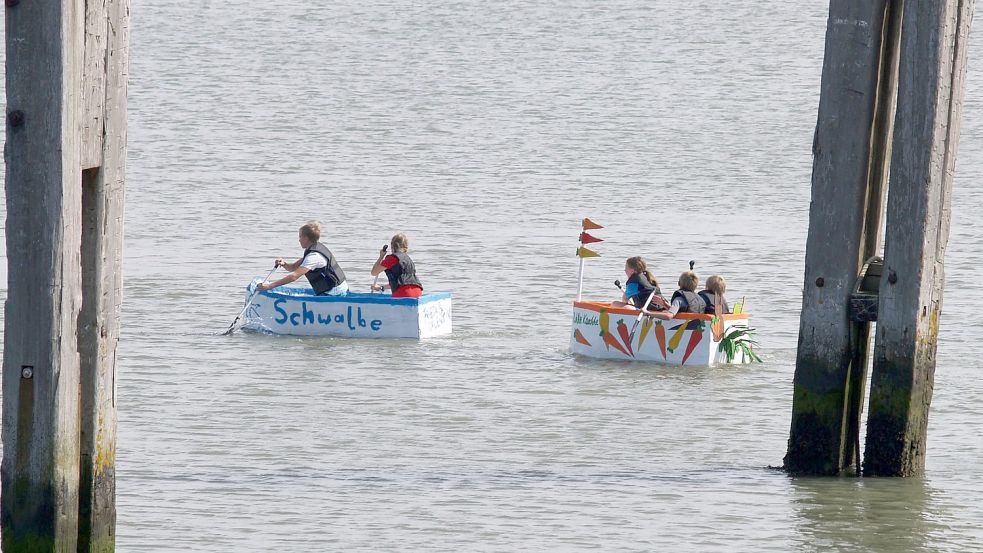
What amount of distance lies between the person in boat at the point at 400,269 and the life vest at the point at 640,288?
7.52ft

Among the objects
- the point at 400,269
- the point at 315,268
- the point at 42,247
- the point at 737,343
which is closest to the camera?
the point at 42,247

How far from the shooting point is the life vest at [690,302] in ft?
52.9

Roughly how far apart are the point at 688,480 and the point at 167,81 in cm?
3390

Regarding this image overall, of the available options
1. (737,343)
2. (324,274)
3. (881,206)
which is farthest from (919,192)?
(324,274)

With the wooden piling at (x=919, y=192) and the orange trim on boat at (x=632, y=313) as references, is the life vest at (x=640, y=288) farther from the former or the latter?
the wooden piling at (x=919, y=192)

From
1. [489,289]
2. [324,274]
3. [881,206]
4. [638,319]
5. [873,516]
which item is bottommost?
[873,516]

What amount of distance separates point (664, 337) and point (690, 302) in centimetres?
44

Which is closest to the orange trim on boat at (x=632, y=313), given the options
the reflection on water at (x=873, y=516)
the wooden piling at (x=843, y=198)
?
the reflection on water at (x=873, y=516)

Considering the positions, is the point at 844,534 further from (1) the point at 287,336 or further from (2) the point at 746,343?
(1) the point at 287,336

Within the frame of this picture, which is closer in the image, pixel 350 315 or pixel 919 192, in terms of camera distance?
pixel 919 192

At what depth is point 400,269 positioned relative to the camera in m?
17.7

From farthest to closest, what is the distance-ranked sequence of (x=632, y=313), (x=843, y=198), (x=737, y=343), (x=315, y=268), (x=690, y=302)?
(x=315, y=268) < (x=632, y=313) < (x=737, y=343) < (x=690, y=302) < (x=843, y=198)

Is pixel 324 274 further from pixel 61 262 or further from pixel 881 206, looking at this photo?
pixel 61 262

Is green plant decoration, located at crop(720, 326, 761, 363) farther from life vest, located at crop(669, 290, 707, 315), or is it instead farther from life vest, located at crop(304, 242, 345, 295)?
life vest, located at crop(304, 242, 345, 295)
